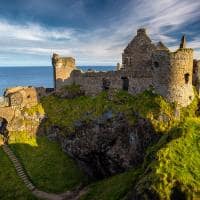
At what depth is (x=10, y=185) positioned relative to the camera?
41.1 m

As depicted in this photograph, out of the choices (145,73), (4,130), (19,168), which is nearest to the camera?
(19,168)

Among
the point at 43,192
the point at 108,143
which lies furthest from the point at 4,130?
the point at 108,143

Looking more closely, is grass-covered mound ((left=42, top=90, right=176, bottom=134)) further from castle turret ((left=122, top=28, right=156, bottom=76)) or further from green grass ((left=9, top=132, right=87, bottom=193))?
green grass ((left=9, top=132, right=87, bottom=193))

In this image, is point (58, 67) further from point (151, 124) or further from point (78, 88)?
point (151, 124)

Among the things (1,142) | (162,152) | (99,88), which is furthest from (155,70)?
(1,142)

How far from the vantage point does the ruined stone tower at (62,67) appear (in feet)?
181

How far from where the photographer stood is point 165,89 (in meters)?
40.5

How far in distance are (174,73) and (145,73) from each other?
5893 millimetres

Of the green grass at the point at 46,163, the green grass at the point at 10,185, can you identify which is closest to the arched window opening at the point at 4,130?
the green grass at the point at 46,163

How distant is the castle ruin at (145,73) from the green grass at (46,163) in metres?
11.5

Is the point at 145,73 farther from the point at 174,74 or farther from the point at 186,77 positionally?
the point at 186,77

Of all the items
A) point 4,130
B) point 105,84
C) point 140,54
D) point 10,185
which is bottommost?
point 10,185

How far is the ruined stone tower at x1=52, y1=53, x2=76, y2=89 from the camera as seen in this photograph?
181ft

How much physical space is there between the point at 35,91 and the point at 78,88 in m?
7.79
